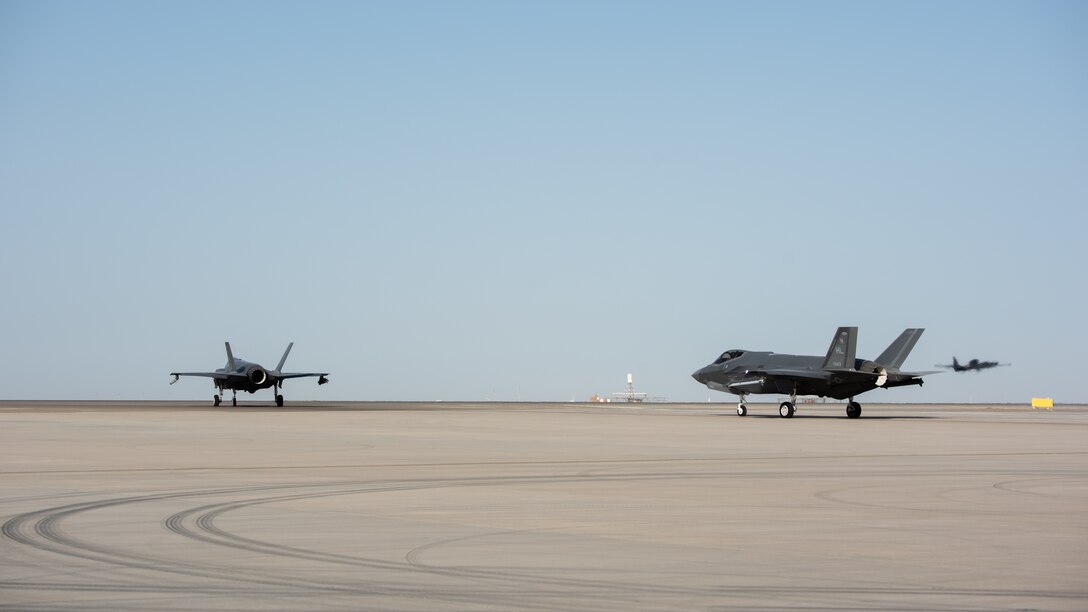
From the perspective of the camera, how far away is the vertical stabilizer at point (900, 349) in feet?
185

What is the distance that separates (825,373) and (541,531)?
45585 millimetres

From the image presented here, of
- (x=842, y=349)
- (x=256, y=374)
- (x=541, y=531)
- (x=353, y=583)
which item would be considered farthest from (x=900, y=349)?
(x=353, y=583)

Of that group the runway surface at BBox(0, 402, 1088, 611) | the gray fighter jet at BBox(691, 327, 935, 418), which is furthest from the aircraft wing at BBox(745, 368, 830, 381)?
the runway surface at BBox(0, 402, 1088, 611)

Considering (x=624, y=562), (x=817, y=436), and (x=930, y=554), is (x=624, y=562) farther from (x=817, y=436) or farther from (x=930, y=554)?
(x=817, y=436)

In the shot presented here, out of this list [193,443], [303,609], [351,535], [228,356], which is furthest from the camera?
[228,356]

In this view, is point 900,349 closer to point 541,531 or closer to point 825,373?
point 825,373

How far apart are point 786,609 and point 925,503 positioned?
8036 mm

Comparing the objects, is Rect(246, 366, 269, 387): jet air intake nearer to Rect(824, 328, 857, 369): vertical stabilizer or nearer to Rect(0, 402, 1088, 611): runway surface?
Rect(824, 328, 857, 369): vertical stabilizer

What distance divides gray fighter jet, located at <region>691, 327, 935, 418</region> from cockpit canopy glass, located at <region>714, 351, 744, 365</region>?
0.24 feet

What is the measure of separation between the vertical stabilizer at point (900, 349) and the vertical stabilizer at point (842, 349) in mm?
1924

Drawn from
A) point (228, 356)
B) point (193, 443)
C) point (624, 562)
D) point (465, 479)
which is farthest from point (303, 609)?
point (228, 356)

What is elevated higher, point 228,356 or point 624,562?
point 228,356

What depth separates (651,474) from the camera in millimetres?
21172

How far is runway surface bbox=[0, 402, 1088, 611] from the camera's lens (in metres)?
9.23
